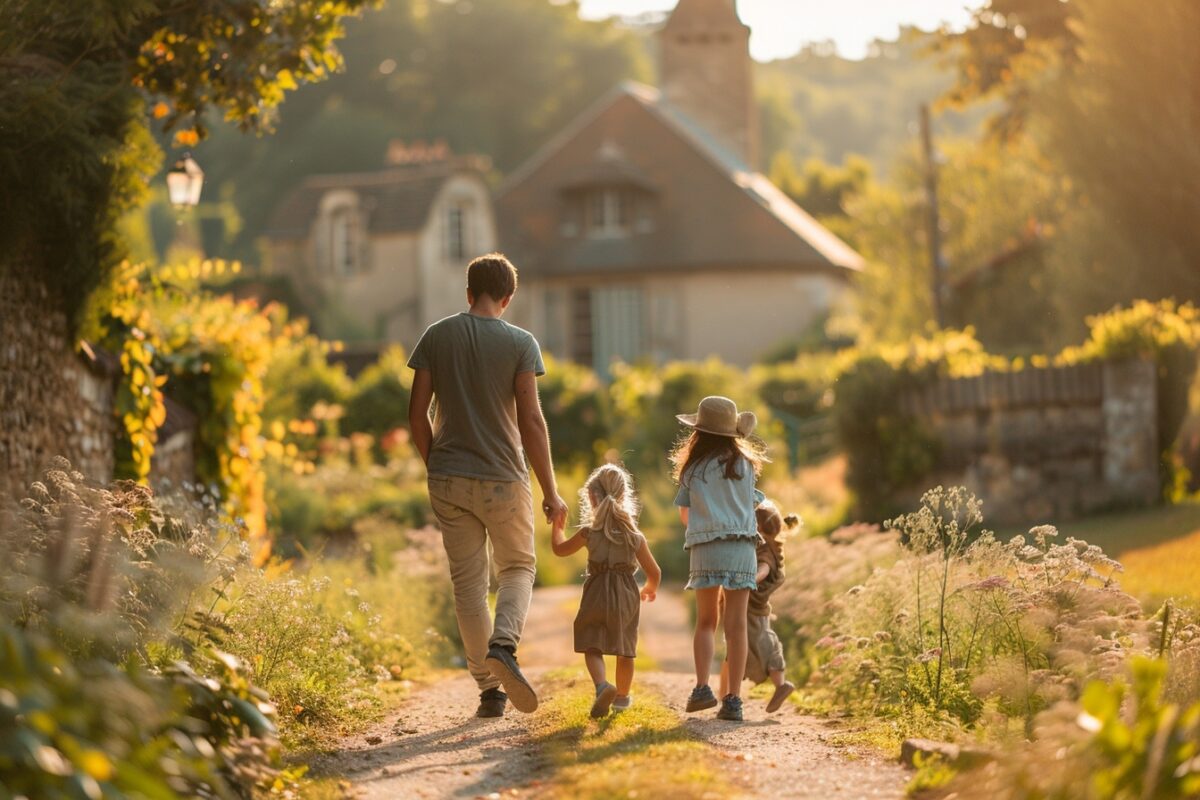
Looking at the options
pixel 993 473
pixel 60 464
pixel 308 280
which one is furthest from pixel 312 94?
pixel 60 464

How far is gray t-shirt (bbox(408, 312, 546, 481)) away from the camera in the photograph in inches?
295

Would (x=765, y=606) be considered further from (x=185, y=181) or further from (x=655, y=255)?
(x=655, y=255)

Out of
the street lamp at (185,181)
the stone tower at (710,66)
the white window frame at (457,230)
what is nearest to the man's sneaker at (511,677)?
the street lamp at (185,181)

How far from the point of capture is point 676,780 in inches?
235

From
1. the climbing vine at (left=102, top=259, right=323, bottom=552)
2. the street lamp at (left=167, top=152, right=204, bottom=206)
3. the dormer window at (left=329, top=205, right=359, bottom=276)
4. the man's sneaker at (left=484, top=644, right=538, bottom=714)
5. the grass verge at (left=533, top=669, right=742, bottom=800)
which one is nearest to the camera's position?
the grass verge at (left=533, top=669, right=742, bottom=800)

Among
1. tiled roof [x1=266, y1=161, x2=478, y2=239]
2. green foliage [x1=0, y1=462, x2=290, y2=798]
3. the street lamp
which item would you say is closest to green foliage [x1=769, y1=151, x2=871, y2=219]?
tiled roof [x1=266, y1=161, x2=478, y2=239]

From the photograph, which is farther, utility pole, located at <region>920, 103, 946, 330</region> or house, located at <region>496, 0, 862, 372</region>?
house, located at <region>496, 0, 862, 372</region>

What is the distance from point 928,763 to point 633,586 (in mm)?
2047

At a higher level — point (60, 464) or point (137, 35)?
point (137, 35)

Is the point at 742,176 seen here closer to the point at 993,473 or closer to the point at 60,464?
the point at 993,473

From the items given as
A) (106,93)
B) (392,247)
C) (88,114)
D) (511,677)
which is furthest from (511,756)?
(392,247)

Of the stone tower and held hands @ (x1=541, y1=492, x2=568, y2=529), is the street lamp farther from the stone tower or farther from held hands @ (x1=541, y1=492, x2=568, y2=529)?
the stone tower

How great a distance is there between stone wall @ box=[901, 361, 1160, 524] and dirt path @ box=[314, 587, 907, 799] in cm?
674

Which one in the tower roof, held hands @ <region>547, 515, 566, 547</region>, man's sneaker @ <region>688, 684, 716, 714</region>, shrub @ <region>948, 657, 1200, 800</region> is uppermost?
the tower roof
